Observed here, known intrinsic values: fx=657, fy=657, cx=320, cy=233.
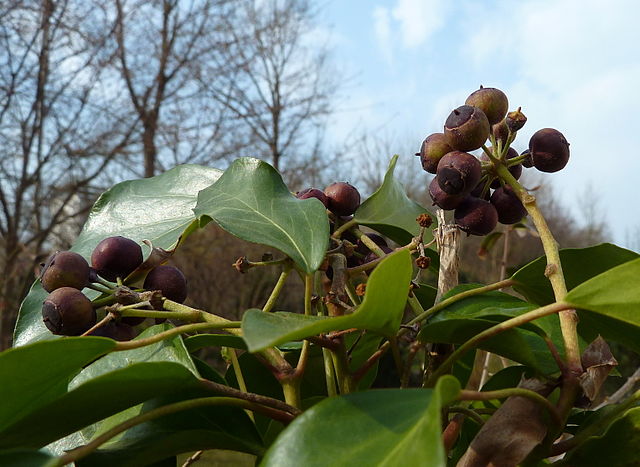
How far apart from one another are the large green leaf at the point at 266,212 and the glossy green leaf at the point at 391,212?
3.2 inches

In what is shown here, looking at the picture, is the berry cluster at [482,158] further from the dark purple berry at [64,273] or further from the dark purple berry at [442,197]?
the dark purple berry at [64,273]

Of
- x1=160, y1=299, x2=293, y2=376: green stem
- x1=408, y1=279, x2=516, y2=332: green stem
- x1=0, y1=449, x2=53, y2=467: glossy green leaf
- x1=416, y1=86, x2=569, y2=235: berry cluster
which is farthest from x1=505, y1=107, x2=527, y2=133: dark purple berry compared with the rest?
x1=0, y1=449, x2=53, y2=467: glossy green leaf

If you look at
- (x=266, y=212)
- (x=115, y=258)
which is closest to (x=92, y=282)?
(x=115, y=258)

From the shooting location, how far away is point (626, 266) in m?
0.30

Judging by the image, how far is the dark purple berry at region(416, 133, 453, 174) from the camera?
461mm

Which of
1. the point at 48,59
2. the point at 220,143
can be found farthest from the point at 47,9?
the point at 220,143

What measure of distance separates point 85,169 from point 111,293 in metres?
6.84

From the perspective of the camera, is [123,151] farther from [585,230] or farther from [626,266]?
[585,230]

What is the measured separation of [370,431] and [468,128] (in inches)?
9.5

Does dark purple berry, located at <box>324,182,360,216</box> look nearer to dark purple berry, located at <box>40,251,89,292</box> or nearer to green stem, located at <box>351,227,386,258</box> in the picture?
green stem, located at <box>351,227,386,258</box>

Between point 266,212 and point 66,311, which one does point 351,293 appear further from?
point 66,311

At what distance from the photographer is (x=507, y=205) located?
19.1 inches

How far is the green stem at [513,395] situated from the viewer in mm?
275

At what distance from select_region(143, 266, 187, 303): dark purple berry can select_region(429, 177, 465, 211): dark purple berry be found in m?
0.19
